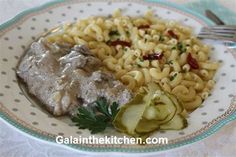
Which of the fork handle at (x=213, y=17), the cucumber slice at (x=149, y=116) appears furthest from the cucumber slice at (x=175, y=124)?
the fork handle at (x=213, y=17)

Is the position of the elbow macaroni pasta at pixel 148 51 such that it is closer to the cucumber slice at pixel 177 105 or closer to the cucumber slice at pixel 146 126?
the cucumber slice at pixel 177 105

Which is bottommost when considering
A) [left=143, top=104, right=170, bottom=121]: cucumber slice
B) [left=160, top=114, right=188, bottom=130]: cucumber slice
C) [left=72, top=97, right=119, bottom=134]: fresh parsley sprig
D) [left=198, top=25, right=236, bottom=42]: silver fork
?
[left=160, top=114, right=188, bottom=130]: cucumber slice

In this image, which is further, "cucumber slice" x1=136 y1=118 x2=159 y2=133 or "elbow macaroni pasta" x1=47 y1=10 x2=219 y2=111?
"elbow macaroni pasta" x1=47 y1=10 x2=219 y2=111

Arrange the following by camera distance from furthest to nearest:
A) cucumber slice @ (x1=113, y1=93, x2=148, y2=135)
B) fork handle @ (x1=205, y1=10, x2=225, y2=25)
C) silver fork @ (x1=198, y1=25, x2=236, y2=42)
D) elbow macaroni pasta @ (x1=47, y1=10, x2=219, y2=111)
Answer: fork handle @ (x1=205, y1=10, x2=225, y2=25) < silver fork @ (x1=198, y1=25, x2=236, y2=42) < elbow macaroni pasta @ (x1=47, y1=10, x2=219, y2=111) < cucumber slice @ (x1=113, y1=93, x2=148, y2=135)

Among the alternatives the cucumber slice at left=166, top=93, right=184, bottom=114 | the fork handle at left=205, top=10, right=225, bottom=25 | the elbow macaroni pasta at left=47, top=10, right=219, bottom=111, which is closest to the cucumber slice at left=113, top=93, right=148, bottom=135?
the cucumber slice at left=166, top=93, right=184, bottom=114

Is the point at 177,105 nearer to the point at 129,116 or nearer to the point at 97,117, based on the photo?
the point at 129,116

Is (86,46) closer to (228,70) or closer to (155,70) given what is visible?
(155,70)

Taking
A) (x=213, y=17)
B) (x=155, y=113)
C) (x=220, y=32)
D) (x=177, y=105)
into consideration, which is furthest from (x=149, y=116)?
(x=213, y=17)

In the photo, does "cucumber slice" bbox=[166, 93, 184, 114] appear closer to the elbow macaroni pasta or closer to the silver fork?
the elbow macaroni pasta

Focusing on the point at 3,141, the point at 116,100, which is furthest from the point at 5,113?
the point at 116,100
